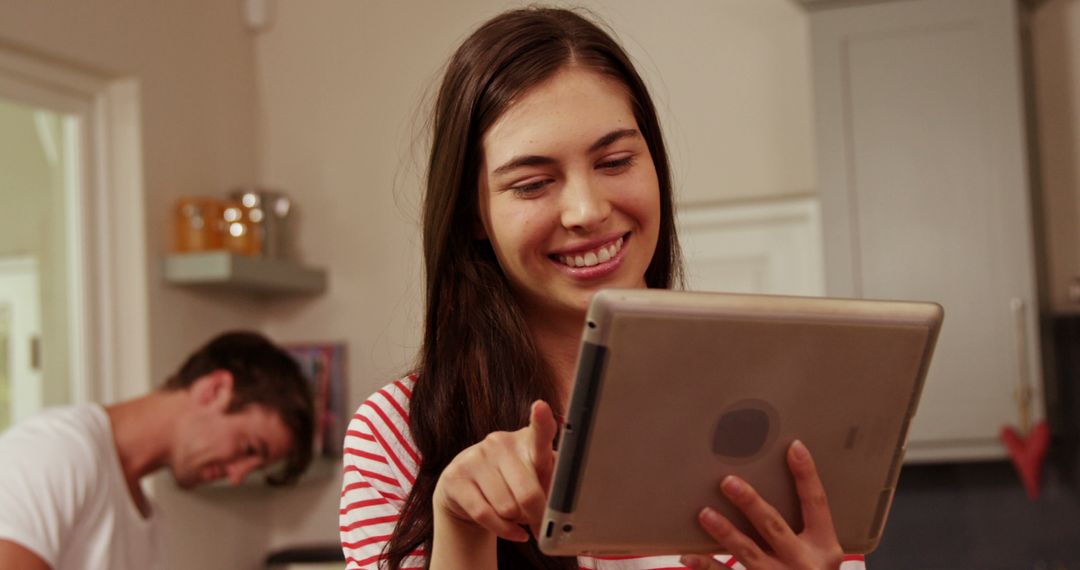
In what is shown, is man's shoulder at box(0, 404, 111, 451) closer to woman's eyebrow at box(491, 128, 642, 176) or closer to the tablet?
woman's eyebrow at box(491, 128, 642, 176)

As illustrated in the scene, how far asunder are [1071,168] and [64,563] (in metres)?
2.48

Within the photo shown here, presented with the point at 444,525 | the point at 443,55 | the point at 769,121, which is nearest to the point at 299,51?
the point at 443,55

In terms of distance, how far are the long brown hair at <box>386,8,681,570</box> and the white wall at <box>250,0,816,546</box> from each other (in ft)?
7.10

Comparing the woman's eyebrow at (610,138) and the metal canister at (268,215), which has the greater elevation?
the metal canister at (268,215)

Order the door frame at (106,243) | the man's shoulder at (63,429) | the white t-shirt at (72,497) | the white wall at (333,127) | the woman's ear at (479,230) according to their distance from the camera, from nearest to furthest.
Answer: the woman's ear at (479,230) → the white t-shirt at (72,497) → the man's shoulder at (63,429) → the door frame at (106,243) → the white wall at (333,127)

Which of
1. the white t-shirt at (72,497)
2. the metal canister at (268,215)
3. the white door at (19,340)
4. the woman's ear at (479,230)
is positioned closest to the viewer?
the woman's ear at (479,230)

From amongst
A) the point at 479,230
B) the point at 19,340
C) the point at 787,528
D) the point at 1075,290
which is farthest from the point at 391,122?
the point at 787,528

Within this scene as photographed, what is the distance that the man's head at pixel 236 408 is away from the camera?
252cm

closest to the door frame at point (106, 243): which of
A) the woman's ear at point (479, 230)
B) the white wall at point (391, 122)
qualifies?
the white wall at point (391, 122)

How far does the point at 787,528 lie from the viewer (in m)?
0.88

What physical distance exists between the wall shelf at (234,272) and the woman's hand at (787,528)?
2.49m

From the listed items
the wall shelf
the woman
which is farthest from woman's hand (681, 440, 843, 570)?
the wall shelf

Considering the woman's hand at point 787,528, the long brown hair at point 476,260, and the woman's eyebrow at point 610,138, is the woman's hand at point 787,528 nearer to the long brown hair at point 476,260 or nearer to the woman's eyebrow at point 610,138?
the long brown hair at point 476,260

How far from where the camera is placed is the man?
2.04m
